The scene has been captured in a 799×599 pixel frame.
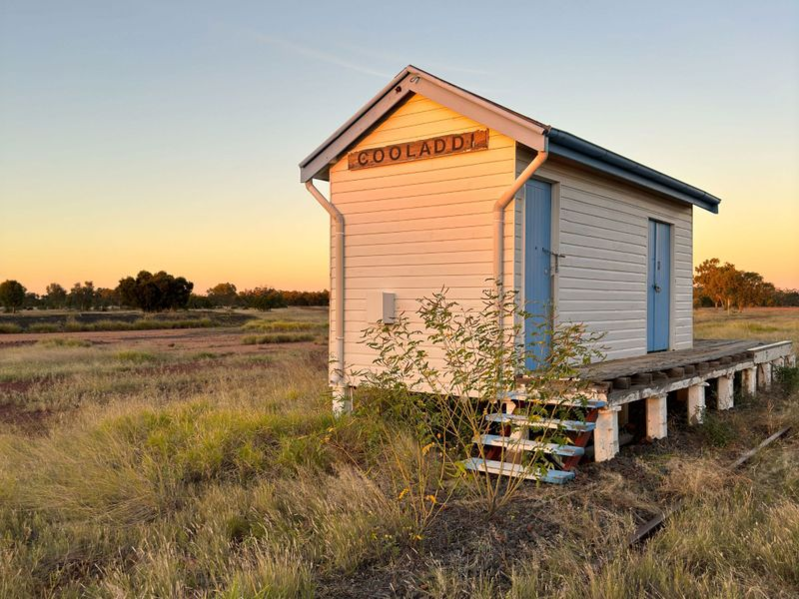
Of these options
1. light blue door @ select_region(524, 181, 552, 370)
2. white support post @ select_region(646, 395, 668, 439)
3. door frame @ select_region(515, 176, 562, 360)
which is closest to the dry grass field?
white support post @ select_region(646, 395, 668, 439)

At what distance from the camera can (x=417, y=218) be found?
27.6 feet

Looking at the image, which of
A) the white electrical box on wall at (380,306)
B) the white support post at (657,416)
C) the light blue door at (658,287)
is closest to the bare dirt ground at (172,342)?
the light blue door at (658,287)

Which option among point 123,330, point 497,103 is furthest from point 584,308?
point 123,330

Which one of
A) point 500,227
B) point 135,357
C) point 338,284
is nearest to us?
point 500,227

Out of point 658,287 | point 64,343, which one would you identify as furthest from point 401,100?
point 64,343

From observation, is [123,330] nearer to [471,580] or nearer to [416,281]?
[416,281]

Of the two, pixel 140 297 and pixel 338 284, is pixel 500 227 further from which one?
pixel 140 297

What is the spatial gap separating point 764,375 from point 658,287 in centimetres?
325

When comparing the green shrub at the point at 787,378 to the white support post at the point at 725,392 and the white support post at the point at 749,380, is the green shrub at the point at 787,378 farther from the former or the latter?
the white support post at the point at 725,392

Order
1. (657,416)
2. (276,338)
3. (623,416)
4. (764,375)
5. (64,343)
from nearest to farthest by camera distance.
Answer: (657,416)
(623,416)
(764,375)
(64,343)
(276,338)

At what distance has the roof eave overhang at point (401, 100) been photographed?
7.24 metres

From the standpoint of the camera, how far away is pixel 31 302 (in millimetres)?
58812

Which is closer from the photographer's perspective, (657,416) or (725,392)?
(657,416)

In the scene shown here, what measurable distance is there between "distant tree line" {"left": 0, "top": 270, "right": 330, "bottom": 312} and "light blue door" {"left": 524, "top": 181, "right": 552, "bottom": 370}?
5028 centimetres
